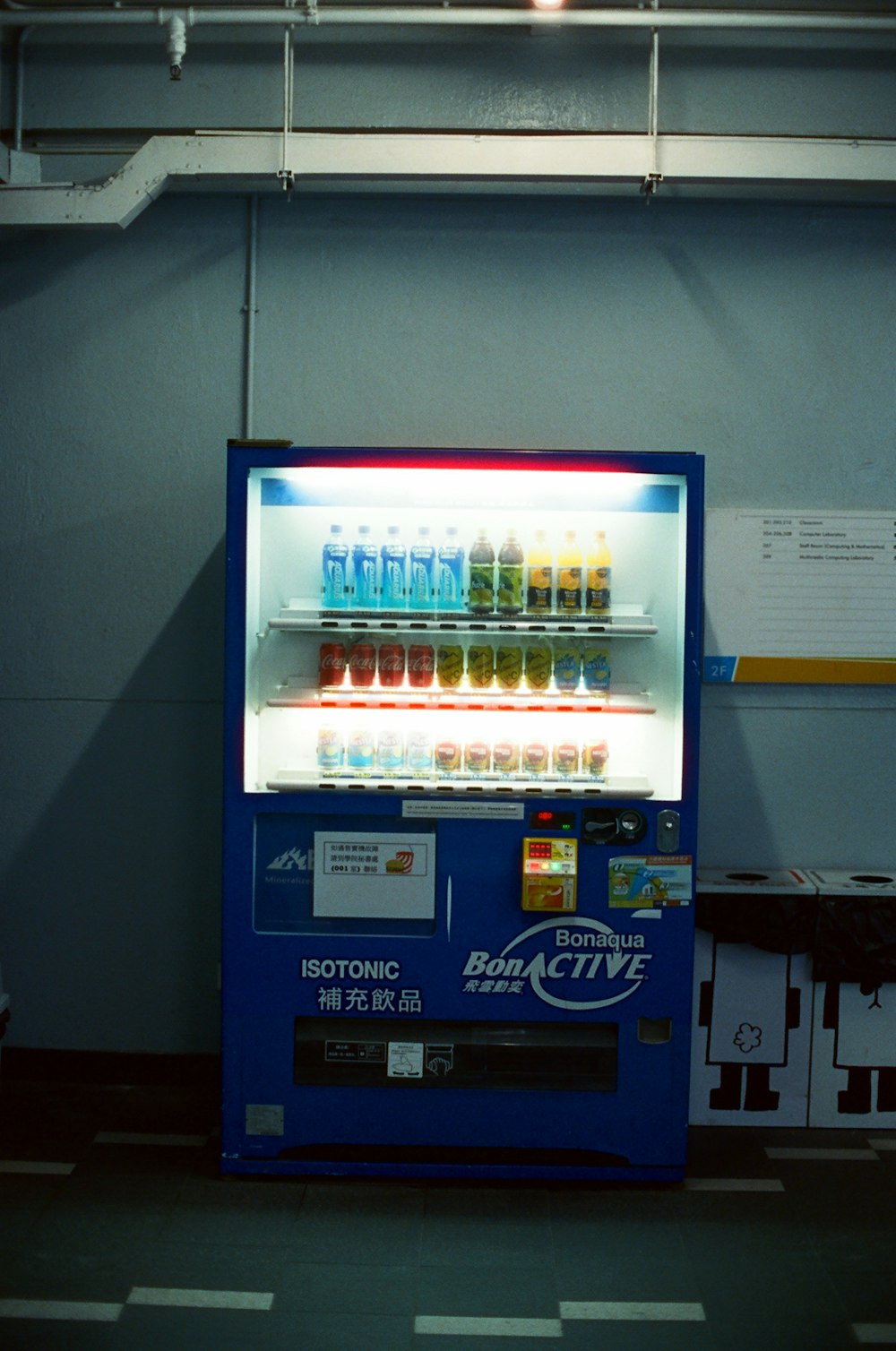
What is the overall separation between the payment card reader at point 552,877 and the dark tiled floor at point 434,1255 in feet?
2.89

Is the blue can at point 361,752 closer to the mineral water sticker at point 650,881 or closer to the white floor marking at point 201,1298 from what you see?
the mineral water sticker at point 650,881

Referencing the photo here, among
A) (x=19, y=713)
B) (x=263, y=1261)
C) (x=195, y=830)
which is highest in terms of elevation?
Answer: (x=19, y=713)

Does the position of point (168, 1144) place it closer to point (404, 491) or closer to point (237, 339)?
point (404, 491)

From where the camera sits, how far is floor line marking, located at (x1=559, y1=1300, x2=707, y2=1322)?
301 cm

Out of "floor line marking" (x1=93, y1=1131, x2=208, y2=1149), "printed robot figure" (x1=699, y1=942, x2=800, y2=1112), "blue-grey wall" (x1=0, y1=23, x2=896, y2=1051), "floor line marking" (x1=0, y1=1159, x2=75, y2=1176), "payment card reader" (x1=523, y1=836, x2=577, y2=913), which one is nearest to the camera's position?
"payment card reader" (x1=523, y1=836, x2=577, y2=913)

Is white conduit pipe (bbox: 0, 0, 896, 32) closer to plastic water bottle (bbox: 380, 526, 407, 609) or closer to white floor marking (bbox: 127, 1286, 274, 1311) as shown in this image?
plastic water bottle (bbox: 380, 526, 407, 609)

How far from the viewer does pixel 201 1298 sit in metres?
3.06

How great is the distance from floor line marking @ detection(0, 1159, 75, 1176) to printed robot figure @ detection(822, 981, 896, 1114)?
2558 millimetres

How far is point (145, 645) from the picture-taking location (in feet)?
14.6

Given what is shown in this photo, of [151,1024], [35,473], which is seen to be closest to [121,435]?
[35,473]

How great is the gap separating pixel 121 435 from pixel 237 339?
1.81 feet

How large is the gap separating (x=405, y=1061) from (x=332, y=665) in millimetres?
1263

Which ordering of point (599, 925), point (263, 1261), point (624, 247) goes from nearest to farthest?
point (263, 1261) → point (599, 925) → point (624, 247)

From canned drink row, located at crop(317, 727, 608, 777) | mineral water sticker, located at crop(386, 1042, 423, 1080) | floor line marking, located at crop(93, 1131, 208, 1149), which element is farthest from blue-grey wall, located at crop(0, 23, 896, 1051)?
mineral water sticker, located at crop(386, 1042, 423, 1080)
